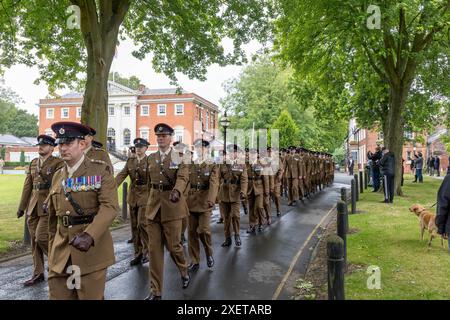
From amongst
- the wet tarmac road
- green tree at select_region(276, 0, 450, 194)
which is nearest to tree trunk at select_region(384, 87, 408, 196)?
green tree at select_region(276, 0, 450, 194)

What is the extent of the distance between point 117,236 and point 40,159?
Result: 409 centimetres

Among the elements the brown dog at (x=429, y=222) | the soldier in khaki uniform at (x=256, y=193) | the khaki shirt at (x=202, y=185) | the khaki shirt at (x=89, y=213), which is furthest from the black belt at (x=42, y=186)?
the brown dog at (x=429, y=222)

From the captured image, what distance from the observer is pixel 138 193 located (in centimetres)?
795

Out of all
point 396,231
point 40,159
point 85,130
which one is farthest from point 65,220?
point 396,231

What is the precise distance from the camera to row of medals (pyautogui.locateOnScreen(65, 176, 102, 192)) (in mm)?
4055

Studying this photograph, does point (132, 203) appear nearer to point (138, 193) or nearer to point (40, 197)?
point (138, 193)

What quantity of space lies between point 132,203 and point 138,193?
275 mm

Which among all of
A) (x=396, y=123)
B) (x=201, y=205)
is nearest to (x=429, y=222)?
(x=201, y=205)

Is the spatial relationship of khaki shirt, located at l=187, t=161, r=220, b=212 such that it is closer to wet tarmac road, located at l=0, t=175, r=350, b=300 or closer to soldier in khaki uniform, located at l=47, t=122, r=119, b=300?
wet tarmac road, located at l=0, t=175, r=350, b=300

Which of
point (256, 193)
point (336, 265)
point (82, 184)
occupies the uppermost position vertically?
point (82, 184)

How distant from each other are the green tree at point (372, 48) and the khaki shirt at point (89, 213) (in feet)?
34.2

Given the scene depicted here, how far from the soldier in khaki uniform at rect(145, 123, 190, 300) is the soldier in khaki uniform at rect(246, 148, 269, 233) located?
486 cm

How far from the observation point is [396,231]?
958 centimetres
